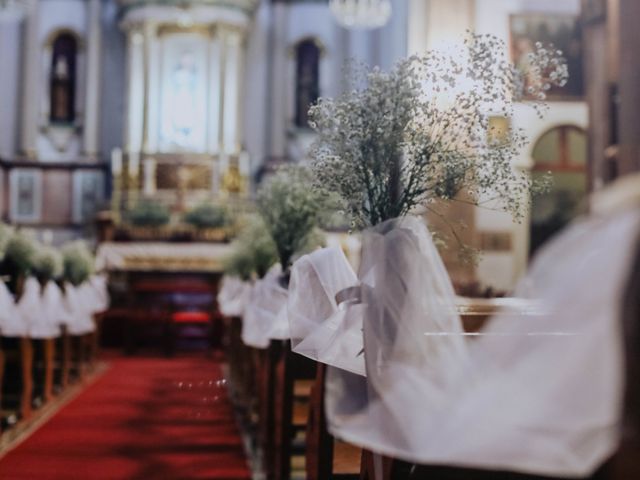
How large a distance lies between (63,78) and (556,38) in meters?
9.30

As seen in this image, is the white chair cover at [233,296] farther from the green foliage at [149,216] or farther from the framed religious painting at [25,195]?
the framed religious painting at [25,195]

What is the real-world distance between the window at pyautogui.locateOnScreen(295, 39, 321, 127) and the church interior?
0.13ft

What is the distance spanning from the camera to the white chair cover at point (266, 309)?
4.86 metres

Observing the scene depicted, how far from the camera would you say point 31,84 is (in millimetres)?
15758

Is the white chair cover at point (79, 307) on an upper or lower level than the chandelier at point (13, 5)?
lower

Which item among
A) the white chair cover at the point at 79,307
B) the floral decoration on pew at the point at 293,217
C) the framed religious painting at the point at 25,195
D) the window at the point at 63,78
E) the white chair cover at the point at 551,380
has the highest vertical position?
the window at the point at 63,78

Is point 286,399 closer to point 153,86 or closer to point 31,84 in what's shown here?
point 153,86

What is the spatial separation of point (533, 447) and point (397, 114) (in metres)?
1.68

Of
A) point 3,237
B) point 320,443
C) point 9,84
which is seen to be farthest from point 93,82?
point 320,443

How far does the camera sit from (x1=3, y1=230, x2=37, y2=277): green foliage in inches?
264

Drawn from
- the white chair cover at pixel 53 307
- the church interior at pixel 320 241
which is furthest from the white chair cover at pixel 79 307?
the white chair cover at pixel 53 307

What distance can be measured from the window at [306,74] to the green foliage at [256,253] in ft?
26.7

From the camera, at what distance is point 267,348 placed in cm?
519

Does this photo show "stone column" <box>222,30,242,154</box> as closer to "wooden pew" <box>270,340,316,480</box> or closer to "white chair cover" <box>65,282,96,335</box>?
"white chair cover" <box>65,282,96,335</box>
